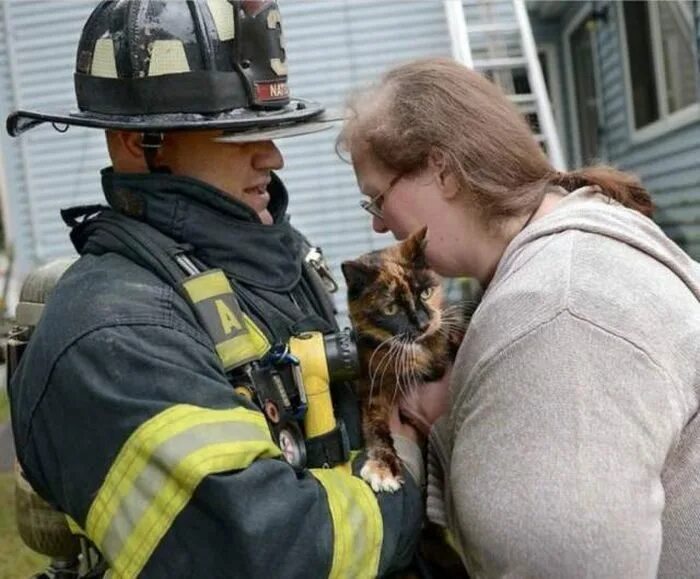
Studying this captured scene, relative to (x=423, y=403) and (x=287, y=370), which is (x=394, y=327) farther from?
(x=287, y=370)

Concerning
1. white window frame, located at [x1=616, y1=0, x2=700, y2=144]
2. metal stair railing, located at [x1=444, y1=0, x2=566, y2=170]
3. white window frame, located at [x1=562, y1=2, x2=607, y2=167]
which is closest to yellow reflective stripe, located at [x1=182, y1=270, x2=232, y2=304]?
metal stair railing, located at [x1=444, y1=0, x2=566, y2=170]

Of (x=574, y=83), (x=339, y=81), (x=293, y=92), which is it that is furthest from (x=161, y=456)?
(x=574, y=83)

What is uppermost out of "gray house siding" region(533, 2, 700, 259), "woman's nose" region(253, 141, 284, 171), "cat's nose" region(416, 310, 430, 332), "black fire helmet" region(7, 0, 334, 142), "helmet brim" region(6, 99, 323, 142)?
"black fire helmet" region(7, 0, 334, 142)

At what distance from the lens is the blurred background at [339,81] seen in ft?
32.6

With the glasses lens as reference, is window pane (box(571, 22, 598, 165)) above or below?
below

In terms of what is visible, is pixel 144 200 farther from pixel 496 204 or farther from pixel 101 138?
pixel 101 138

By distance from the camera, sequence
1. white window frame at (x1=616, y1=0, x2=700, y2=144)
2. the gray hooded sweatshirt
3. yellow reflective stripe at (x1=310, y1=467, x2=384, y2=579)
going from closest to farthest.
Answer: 1. the gray hooded sweatshirt
2. yellow reflective stripe at (x1=310, y1=467, x2=384, y2=579)
3. white window frame at (x1=616, y1=0, x2=700, y2=144)

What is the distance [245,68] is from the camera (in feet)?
7.22

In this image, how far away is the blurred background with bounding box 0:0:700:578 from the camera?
32.6 feet

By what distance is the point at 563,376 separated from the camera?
176 centimetres

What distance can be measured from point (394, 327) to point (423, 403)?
0.23 m

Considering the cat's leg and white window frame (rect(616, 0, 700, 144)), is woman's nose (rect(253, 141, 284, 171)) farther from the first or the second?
white window frame (rect(616, 0, 700, 144))

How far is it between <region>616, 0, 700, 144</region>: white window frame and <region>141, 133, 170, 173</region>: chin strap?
7.11m

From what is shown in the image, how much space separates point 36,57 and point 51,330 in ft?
32.6
